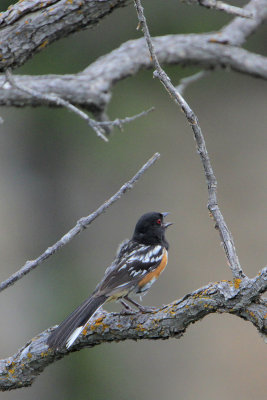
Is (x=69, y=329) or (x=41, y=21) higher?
(x=41, y=21)

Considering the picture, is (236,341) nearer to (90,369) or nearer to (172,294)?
(172,294)

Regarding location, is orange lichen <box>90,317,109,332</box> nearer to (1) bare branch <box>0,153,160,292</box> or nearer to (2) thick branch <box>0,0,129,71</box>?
(1) bare branch <box>0,153,160,292</box>

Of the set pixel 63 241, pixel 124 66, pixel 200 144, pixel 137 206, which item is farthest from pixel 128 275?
pixel 137 206

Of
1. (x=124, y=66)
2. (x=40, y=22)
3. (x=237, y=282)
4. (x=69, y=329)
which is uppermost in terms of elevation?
(x=124, y=66)

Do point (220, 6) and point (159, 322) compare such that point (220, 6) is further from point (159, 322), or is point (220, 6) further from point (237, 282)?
point (159, 322)

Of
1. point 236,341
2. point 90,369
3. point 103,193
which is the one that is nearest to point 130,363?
point 90,369

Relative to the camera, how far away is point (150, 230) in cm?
557

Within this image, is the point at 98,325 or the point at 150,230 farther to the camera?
the point at 150,230

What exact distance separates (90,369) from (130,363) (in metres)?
0.67

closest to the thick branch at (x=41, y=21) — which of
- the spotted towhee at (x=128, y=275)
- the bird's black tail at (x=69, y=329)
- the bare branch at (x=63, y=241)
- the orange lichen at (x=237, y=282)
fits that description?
the bare branch at (x=63, y=241)

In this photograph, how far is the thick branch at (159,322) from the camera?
3.58 meters

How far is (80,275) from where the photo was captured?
14133mm

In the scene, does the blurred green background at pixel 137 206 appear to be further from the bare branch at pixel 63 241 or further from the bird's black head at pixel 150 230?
the bare branch at pixel 63 241

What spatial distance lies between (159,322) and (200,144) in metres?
0.94
